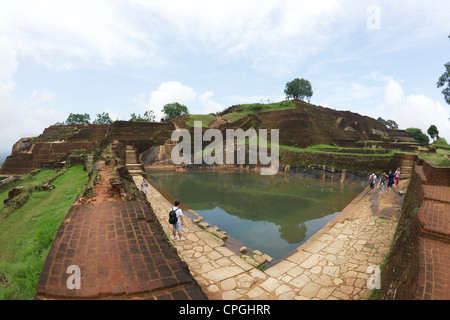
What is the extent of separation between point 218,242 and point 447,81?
63.0 ft

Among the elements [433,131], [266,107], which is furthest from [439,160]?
[433,131]

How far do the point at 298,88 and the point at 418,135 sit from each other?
2760cm

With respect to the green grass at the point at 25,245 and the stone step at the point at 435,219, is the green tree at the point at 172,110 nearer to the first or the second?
the green grass at the point at 25,245

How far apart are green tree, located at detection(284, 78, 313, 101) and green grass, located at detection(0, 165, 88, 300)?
183 ft

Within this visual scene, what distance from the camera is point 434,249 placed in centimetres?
331

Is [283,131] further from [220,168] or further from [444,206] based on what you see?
[444,206]

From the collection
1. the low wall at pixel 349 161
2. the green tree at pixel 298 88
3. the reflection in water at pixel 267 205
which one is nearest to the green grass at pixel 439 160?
the low wall at pixel 349 161

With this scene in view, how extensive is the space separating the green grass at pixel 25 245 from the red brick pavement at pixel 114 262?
584 mm

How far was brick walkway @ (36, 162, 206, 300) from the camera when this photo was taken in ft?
9.12

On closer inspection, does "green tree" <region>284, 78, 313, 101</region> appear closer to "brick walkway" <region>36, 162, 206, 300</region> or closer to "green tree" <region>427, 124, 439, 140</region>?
"green tree" <region>427, 124, 439, 140</region>

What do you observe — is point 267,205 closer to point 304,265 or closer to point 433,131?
point 304,265

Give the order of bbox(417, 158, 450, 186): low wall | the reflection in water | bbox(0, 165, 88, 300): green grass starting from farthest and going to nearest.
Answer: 1. the reflection in water
2. bbox(417, 158, 450, 186): low wall
3. bbox(0, 165, 88, 300): green grass

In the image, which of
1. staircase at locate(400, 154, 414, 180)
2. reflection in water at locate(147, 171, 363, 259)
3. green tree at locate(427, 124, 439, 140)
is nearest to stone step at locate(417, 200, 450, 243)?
reflection in water at locate(147, 171, 363, 259)

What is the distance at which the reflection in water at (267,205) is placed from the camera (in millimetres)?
8492
